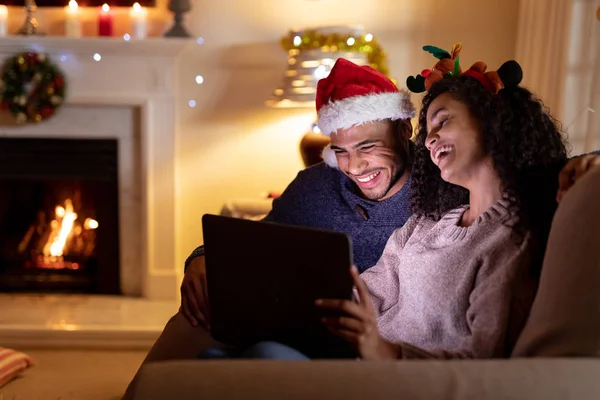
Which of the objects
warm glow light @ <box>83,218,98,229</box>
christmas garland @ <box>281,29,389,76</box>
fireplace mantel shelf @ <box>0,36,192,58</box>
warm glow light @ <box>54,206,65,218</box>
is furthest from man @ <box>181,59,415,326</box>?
warm glow light @ <box>54,206,65,218</box>

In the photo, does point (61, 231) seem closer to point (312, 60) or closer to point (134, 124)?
point (134, 124)

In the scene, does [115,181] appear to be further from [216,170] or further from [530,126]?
[530,126]

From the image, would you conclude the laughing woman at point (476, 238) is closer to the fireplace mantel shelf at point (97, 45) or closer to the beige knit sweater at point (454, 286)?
the beige knit sweater at point (454, 286)

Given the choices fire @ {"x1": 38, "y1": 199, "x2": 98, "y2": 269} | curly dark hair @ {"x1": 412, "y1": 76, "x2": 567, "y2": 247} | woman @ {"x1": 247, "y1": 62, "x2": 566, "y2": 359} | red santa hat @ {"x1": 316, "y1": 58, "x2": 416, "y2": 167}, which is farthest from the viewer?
fire @ {"x1": 38, "y1": 199, "x2": 98, "y2": 269}

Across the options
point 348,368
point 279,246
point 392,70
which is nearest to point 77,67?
point 392,70

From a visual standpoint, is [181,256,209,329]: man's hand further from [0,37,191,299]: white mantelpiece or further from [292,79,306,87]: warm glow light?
[0,37,191,299]: white mantelpiece

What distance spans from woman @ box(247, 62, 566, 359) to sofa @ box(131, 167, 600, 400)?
0.14 m

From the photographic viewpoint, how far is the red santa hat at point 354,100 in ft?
5.49

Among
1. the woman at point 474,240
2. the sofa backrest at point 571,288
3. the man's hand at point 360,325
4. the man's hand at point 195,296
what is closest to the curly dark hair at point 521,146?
A: the woman at point 474,240

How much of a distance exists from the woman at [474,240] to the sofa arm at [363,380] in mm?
153

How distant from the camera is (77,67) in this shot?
3.03 m

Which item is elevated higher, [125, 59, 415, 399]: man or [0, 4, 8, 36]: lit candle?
[0, 4, 8, 36]: lit candle

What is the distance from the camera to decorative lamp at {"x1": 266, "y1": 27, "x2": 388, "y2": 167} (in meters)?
2.84

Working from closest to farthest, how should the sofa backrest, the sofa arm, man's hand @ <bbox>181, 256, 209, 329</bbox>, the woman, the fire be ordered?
the sofa arm, the sofa backrest, the woman, man's hand @ <bbox>181, 256, 209, 329</bbox>, the fire
